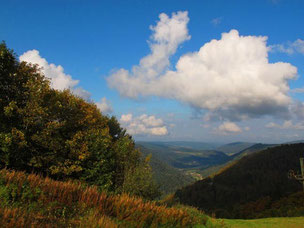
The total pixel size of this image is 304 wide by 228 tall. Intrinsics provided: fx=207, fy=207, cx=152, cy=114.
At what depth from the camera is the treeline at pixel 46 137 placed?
22531mm

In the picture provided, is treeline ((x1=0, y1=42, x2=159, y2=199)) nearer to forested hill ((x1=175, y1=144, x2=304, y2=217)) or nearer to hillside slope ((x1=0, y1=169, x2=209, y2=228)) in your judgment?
hillside slope ((x1=0, y1=169, x2=209, y2=228))

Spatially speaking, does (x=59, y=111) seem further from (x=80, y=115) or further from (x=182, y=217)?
(x=182, y=217)

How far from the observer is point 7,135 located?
20328 mm

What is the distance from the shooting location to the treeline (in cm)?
2253

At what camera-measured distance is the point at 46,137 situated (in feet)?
78.6

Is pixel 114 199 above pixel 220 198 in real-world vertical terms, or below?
above

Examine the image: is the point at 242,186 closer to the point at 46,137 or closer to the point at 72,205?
the point at 46,137

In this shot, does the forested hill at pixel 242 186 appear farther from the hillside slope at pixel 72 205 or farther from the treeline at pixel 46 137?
the hillside slope at pixel 72 205

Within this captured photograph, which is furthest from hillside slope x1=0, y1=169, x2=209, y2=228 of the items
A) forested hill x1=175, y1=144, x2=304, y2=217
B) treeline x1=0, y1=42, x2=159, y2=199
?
forested hill x1=175, y1=144, x2=304, y2=217

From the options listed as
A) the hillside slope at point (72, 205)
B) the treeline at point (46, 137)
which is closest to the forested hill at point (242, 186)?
the treeline at point (46, 137)

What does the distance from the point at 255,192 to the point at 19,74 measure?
570 ft

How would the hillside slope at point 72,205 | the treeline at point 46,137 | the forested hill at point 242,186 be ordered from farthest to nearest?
1. the forested hill at point 242,186
2. the treeline at point 46,137
3. the hillside slope at point 72,205

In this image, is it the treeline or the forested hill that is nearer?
the treeline

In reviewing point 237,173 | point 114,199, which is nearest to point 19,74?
point 114,199
